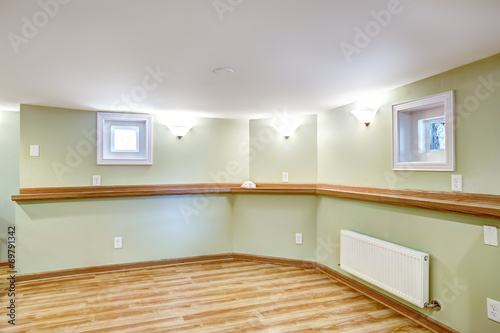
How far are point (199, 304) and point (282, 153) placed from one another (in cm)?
228

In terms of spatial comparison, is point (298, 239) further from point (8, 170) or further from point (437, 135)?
point (8, 170)

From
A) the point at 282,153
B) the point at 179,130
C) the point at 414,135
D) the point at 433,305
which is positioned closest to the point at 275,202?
the point at 282,153

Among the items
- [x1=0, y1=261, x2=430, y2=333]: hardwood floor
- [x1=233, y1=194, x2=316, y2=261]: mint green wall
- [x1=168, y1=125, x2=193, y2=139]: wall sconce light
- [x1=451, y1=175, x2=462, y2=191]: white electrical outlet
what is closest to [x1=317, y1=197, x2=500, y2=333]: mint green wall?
[x1=451, y1=175, x2=462, y2=191]: white electrical outlet

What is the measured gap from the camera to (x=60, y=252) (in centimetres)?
367

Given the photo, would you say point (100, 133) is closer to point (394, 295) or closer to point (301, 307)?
point (301, 307)

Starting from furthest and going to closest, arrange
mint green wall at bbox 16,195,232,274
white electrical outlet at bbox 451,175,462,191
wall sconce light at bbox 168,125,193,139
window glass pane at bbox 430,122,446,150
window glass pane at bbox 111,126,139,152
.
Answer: wall sconce light at bbox 168,125,193,139
window glass pane at bbox 111,126,139,152
mint green wall at bbox 16,195,232,274
window glass pane at bbox 430,122,446,150
white electrical outlet at bbox 451,175,462,191

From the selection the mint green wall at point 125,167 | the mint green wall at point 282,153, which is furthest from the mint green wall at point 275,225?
the mint green wall at point 125,167

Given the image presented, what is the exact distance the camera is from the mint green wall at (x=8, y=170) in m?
4.07

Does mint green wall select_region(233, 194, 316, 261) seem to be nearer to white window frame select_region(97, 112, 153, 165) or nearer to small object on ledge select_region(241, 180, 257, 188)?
small object on ledge select_region(241, 180, 257, 188)

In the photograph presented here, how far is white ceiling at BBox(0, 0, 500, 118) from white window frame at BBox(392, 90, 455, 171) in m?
0.23

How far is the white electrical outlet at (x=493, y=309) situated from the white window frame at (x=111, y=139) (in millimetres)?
3742

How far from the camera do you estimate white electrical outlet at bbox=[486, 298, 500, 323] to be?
2.04 m

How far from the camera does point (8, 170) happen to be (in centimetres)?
410

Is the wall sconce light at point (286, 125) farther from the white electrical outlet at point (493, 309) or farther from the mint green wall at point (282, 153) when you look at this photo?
the white electrical outlet at point (493, 309)
